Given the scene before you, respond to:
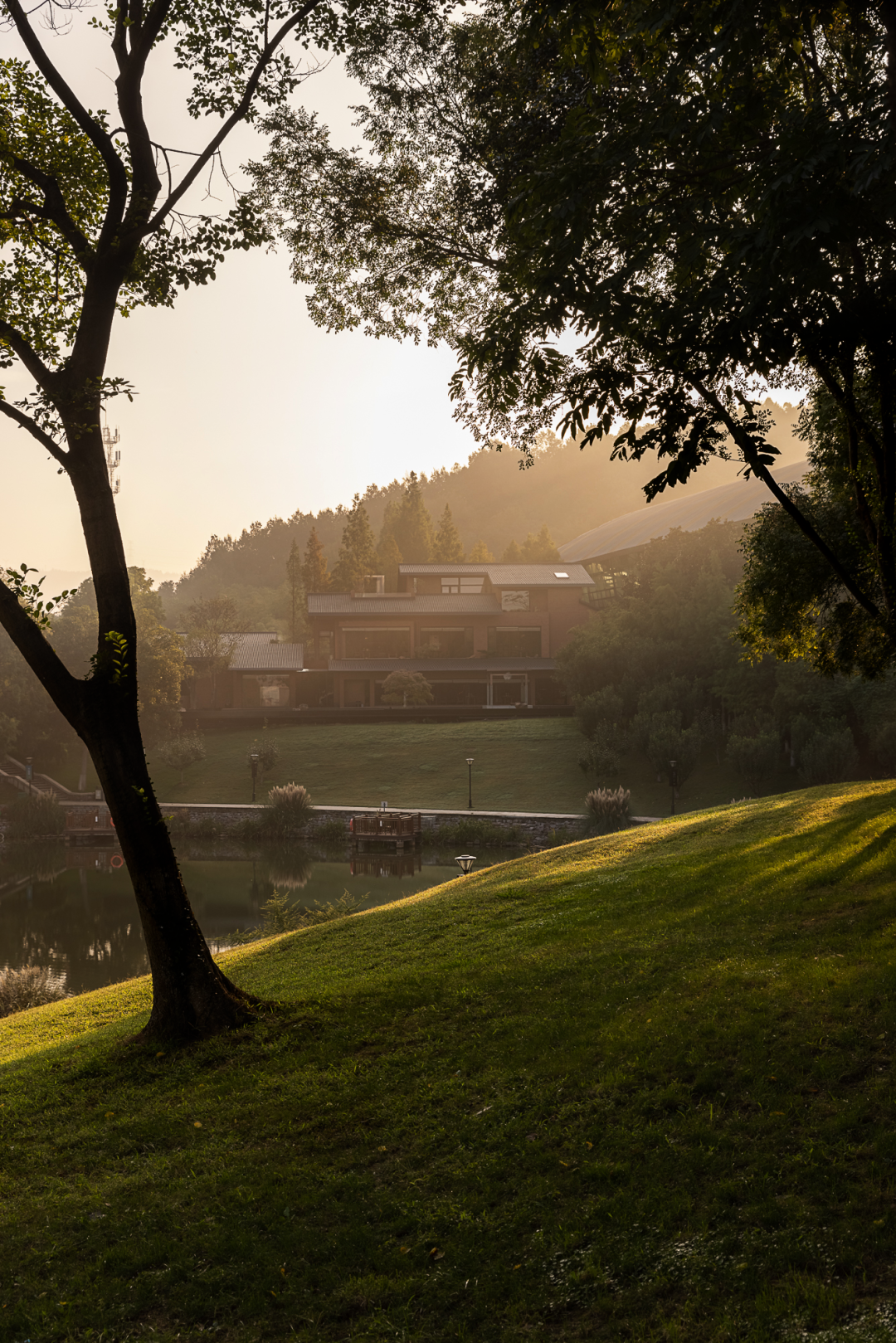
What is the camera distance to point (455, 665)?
51844 millimetres

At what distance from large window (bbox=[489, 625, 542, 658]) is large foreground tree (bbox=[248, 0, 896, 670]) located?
45028mm

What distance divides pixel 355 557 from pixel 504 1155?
209 ft

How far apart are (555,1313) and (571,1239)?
440 millimetres

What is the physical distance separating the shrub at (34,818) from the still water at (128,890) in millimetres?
1131

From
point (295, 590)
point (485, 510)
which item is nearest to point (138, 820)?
point (295, 590)

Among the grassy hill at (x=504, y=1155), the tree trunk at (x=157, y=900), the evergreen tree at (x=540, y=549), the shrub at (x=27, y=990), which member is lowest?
the shrub at (x=27, y=990)

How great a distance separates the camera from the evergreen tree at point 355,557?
6631 centimetres

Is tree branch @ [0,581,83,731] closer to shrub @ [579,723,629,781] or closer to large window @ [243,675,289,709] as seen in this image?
shrub @ [579,723,629,781]

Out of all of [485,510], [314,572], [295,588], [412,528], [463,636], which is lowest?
[463,636]

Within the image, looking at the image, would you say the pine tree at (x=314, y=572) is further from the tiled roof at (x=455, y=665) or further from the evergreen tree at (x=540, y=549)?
the tiled roof at (x=455, y=665)

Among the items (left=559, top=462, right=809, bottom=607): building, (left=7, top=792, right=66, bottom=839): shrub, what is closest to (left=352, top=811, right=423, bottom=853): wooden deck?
(left=7, top=792, right=66, bottom=839): shrub

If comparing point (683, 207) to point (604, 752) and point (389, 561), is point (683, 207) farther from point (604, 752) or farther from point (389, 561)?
point (389, 561)

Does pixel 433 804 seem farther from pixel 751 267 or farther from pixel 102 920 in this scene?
pixel 751 267

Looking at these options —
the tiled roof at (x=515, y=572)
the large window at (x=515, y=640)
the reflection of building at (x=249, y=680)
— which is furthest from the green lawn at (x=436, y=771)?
the tiled roof at (x=515, y=572)
